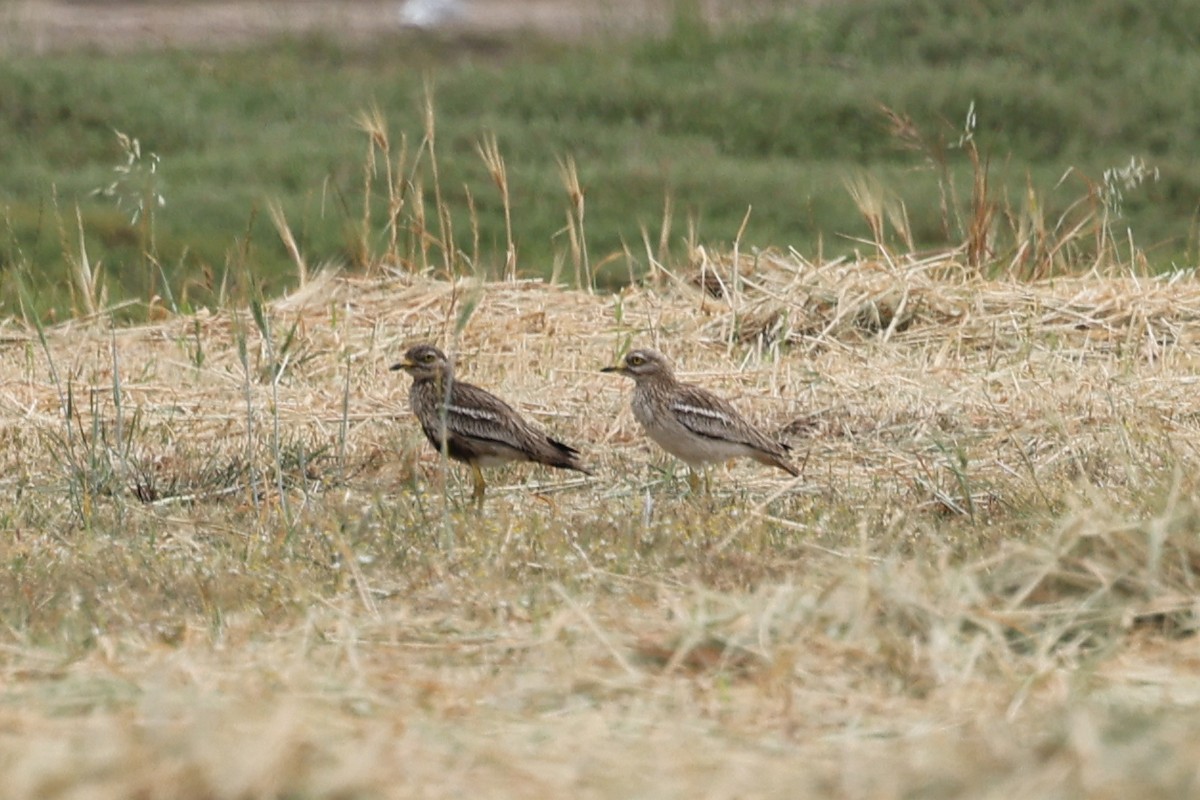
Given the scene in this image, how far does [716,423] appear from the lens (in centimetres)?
815

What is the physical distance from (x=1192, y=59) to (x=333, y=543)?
Result: 838 inches

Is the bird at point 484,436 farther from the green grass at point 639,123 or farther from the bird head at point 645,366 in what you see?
the green grass at point 639,123

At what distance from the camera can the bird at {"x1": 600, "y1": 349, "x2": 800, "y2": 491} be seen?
8102mm

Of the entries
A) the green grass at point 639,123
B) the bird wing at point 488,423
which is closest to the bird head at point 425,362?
the bird wing at point 488,423

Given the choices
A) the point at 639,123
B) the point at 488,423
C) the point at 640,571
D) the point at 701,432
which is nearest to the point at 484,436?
the point at 488,423

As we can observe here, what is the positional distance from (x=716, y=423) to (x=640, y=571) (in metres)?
2.12

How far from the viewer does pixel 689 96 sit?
24.6m

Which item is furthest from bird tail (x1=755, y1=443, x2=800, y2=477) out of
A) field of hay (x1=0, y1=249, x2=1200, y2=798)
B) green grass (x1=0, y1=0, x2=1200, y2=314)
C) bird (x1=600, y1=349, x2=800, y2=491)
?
green grass (x1=0, y1=0, x2=1200, y2=314)

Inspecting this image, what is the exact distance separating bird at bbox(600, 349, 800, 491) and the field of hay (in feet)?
0.62

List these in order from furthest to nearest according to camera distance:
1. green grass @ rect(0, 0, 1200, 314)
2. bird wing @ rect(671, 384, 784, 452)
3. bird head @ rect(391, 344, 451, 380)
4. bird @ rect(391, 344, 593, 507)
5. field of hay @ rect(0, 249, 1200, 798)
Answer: green grass @ rect(0, 0, 1200, 314)
bird head @ rect(391, 344, 451, 380)
bird wing @ rect(671, 384, 784, 452)
bird @ rect(391, 344, 593, 507)
field of hay @ rect(0, 249, 1200, 798)

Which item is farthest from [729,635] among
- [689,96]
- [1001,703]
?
[689,96]

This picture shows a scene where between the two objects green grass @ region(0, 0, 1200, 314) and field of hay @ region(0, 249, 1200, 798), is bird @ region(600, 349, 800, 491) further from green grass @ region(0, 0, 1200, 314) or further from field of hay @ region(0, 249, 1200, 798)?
green grass @ region(0, 0, 1200, 314)

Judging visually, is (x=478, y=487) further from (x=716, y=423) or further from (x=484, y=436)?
(x=716, y=423)

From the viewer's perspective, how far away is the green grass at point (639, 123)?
1970 centimetres
